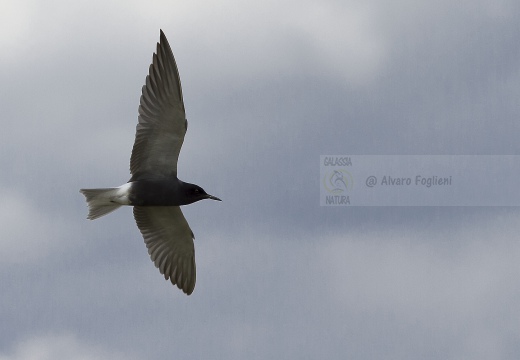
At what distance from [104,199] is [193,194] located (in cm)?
160

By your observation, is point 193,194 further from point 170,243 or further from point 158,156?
point 170,243

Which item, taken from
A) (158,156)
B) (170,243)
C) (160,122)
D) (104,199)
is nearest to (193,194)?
(158,156)

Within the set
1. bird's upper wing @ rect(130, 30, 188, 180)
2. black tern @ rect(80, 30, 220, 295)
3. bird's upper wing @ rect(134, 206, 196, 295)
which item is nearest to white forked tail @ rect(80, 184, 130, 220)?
black tern @ rect(80, 30, 220, 295)

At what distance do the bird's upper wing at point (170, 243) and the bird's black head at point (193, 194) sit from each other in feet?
3.48

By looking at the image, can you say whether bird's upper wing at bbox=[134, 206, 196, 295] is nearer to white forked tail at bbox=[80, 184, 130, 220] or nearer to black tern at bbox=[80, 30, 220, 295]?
black tern at bbox=[80, 30, 220, 295]

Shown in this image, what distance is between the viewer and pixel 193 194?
1922 cm

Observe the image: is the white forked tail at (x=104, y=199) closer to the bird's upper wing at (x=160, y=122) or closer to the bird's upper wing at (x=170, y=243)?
the bird's upper wing at (x=160, y=122)

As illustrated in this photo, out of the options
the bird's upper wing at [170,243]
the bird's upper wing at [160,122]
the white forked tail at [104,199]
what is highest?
the bird's upper wing at [160,122]

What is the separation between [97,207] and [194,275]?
245 centimetres

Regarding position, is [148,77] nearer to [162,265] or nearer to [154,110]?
[154,110]

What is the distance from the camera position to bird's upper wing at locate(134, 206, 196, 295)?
66.7 ft

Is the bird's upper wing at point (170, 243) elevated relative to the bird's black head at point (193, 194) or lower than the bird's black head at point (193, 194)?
lower

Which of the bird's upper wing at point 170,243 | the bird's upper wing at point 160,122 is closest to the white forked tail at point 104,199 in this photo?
the bird's upper wing at point 160,122

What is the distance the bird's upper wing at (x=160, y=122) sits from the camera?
18562 mm
